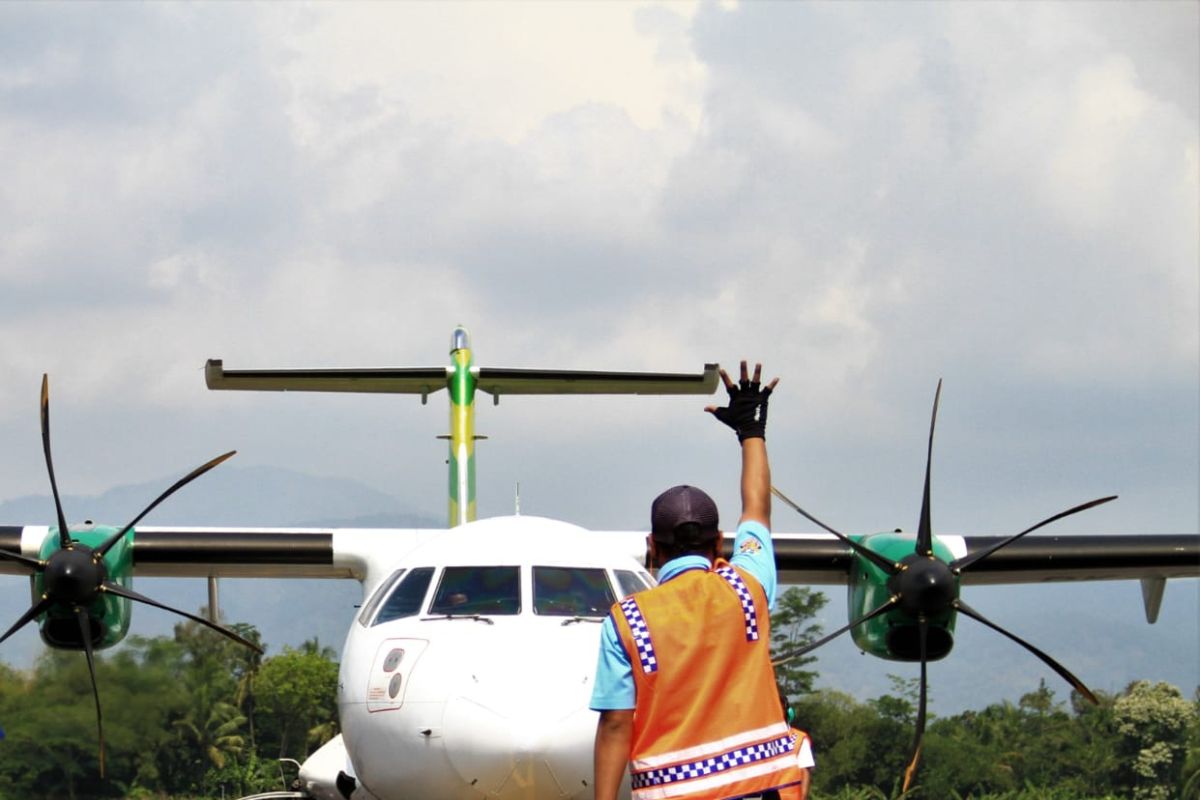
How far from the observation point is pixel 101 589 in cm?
1143

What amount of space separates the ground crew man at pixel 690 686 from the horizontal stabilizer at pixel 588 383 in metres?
11.2

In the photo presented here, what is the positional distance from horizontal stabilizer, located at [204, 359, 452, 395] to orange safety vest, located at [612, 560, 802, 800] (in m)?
11.1

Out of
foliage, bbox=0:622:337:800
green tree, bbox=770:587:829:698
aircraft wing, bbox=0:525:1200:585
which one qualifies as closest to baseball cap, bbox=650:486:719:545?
aircraft wing, bbox=0:525:1200:585

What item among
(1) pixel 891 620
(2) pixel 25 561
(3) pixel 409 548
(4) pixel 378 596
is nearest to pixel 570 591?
(4) pixel 378 596

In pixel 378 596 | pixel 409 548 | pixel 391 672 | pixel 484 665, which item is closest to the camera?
pixel 484 665

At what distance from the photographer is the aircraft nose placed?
246 inches

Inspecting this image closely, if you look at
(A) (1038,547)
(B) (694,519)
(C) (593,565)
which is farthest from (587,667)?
(A) (1038,547)

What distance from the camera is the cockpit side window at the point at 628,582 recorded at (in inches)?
324

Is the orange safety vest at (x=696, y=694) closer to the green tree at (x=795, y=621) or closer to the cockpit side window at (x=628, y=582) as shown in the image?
the cockpit side window at (x=628, y=582)

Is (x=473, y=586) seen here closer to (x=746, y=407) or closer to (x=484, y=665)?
(x=484, y=665)

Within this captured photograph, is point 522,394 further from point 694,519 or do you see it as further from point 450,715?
point 694,519

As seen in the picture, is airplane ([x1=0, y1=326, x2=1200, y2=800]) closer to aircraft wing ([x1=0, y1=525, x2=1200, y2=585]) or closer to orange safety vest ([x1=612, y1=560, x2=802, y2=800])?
aircraft wing ([x1=0, y1=525, x2=1200, y2=585])

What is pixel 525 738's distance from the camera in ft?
20.5

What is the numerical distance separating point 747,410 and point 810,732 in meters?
20.7
